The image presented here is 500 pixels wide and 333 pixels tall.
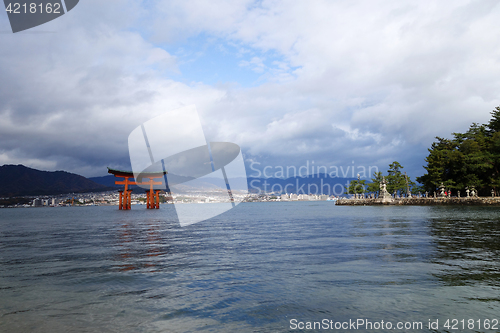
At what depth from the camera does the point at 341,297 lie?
854 cm

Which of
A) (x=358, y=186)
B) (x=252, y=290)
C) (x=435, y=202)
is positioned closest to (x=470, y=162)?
(x=435, y=202)

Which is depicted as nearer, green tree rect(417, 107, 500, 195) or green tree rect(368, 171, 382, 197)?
green tree rect(417, 107, 500, 195)

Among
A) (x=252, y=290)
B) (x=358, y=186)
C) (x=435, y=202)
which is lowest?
(x=435, y=202)

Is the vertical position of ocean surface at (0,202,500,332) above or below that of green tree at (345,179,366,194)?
below

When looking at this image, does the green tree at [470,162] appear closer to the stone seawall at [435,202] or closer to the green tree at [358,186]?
the stone seawall at [435,202]

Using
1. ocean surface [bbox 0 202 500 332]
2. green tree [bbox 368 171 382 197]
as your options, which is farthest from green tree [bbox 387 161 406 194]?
ocean surface [bbox 0 202 500 332]

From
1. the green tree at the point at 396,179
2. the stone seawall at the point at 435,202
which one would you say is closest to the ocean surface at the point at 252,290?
the stone seawall at the point at 435,202

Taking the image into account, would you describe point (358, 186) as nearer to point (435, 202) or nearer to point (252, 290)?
point (435, 202)

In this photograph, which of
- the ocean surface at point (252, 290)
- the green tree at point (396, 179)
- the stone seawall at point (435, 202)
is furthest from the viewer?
the green tree at point (396, 179)

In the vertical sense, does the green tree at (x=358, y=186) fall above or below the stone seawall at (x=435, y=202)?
above

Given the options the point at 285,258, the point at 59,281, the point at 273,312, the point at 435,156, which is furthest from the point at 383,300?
the point at 435,156

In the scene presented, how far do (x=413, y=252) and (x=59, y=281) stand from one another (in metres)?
14.9

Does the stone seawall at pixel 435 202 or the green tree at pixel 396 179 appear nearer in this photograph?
the stone seawall at pixel 435 202

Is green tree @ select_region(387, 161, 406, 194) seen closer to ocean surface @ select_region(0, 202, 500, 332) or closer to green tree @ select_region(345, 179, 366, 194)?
green tree @ select_region(345, 179, 366, 194)
